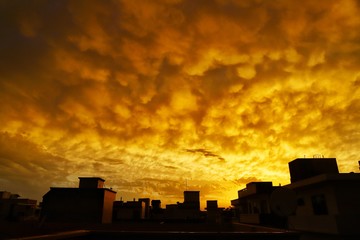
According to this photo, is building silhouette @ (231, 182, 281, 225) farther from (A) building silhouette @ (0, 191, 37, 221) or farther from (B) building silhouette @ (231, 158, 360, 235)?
(A) building silhouette @ (0, 191, 37, 221)

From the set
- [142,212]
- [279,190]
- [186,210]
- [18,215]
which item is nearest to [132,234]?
Answer: [279,190]

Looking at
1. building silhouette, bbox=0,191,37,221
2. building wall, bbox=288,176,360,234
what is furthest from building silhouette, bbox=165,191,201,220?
building wall, bbox=288,176,360,234

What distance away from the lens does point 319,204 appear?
81.4 feet

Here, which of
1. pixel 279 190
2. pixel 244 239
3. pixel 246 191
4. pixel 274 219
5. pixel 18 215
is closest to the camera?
pixel 244 239

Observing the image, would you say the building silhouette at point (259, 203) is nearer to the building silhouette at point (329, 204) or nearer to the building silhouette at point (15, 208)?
the building silhouette at point (329, 204)

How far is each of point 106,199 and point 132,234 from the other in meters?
29.4

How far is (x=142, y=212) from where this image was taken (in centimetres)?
6450

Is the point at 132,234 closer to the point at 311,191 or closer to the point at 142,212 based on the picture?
the point at 311,191

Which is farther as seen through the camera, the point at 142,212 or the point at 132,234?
the point at 142,212

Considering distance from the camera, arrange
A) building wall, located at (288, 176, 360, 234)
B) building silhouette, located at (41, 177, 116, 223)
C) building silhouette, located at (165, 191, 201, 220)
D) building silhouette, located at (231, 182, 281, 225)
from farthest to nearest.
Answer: building silhouette, located at (165, 191, 201, 220)
building silhouette, located at (231, 182, 281, 225)
building silhouette, located at (41, 177, 116, 223)
building wall, located at (288, 176, 360, 234)

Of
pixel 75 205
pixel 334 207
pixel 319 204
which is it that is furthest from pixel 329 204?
pixel 75 205

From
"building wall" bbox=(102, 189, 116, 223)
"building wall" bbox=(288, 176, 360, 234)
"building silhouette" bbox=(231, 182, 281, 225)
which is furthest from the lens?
"building wall" bbox=(102, 189, 116, 223)

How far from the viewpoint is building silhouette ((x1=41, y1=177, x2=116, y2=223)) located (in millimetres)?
34969

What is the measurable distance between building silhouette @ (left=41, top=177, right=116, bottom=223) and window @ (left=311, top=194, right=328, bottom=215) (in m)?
28.4
